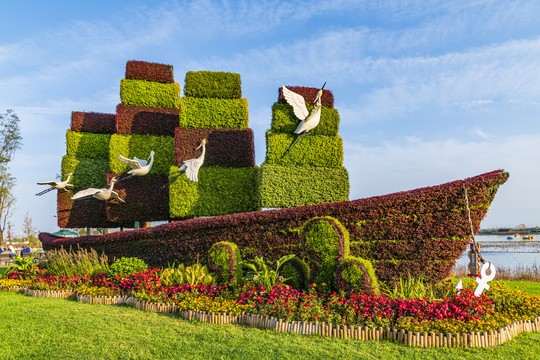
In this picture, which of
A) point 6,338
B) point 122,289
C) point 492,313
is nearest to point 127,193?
point 122,289

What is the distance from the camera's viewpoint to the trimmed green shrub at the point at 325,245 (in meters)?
6.56

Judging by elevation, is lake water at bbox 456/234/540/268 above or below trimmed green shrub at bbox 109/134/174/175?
below

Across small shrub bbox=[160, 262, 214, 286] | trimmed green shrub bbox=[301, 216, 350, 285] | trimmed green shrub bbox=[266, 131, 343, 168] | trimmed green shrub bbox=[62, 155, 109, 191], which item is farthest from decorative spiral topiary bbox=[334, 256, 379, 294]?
trimmed green shrub bbox=[62, 155, 109, 191]

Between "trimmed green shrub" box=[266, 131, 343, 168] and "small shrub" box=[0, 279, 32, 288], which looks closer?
"small shrub" box=[0, 279, 32, 288]

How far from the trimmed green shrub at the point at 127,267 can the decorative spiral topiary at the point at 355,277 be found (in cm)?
484

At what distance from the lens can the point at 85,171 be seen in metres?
14.8

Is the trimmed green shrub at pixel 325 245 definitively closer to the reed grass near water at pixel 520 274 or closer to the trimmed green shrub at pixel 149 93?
the reed grass near water at pixel 520 274

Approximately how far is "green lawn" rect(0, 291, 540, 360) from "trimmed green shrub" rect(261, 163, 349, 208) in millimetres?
5774

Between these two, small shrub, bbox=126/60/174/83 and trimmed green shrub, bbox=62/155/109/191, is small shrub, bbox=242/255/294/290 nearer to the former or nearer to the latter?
trimmed green shrub, bbox=62/155/109/191

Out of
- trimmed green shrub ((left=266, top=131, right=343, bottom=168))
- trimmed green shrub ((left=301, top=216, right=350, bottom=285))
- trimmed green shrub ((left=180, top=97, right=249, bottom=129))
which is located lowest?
trimmed green shrub ((left=301, top=216, right=350, bottom=285))

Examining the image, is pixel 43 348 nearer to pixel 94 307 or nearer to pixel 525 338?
pixel 94 307

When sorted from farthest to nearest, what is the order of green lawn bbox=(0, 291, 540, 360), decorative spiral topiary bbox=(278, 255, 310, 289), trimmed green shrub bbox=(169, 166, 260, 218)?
trimmed green shrub bbox=(169, 166, 260, 218) < decorative spiral topiary bbox=(278, 255, 310, 289) < green lawn bbox=(0, 291, 540, 360)

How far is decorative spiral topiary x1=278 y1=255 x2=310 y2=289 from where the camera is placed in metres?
6.91

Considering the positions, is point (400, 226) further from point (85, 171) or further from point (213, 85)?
point (85, 171)
